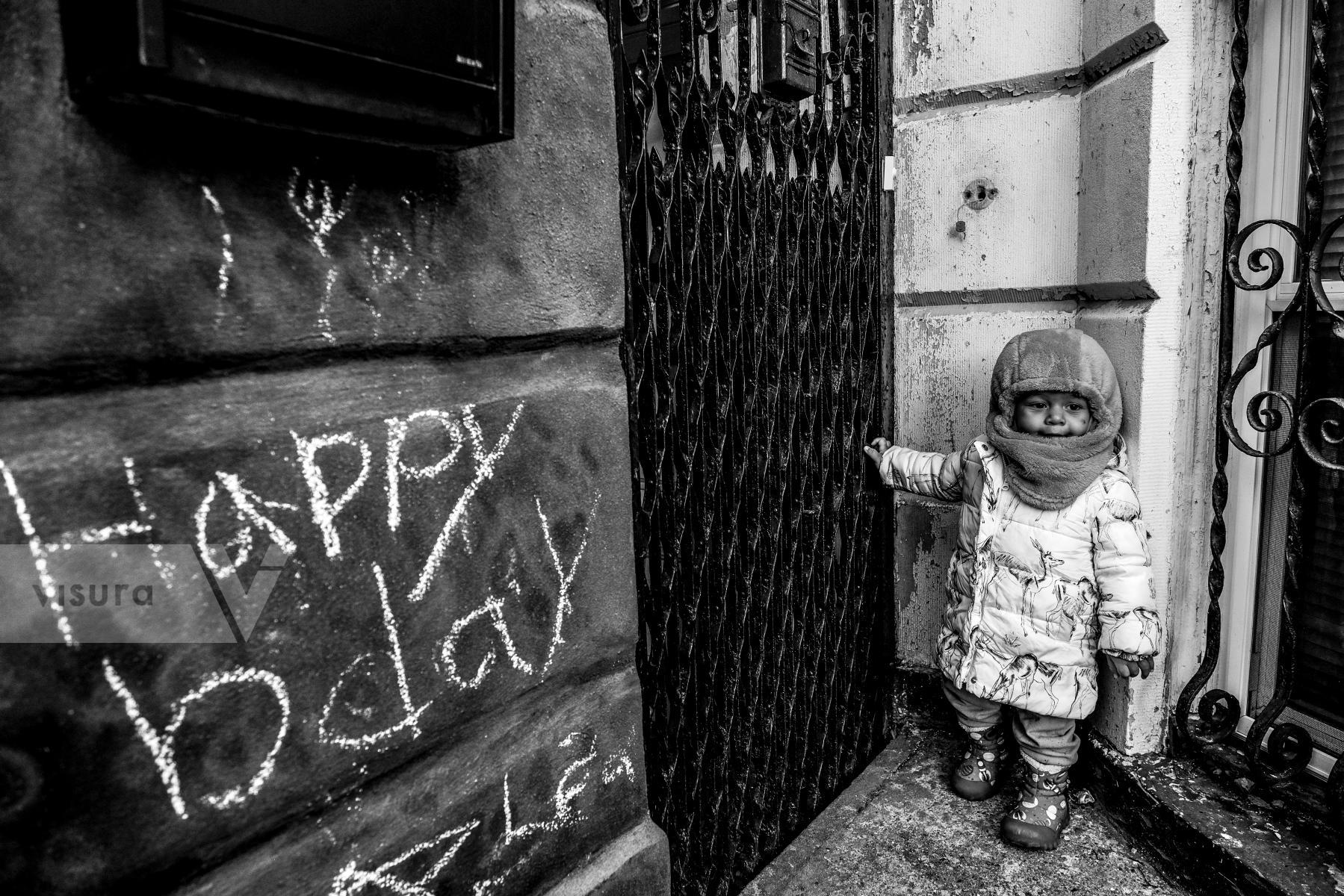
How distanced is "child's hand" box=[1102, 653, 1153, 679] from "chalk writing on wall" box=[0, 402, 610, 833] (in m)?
1.88

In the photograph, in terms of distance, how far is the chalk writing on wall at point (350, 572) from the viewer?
2.94ft

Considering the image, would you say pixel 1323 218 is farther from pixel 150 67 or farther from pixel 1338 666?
pixel 150 67

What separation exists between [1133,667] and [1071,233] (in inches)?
55.2

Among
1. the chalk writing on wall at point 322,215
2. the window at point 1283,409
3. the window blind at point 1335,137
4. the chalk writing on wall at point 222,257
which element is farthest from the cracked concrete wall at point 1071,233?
the chalk writing on wall at point 222,257

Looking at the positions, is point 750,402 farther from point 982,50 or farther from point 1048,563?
point 982,50

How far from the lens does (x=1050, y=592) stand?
256 cm

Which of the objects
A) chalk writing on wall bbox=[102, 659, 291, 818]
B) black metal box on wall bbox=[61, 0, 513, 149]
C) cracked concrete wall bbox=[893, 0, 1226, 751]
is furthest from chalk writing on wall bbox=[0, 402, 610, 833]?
cracked concrete wall bbox=[893, 0, 1226, 751]

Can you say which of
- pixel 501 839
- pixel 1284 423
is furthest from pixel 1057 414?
pixel 501 839

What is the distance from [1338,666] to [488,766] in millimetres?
2461

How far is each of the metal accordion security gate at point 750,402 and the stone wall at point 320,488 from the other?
0.60 meters

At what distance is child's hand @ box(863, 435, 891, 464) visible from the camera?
2.98 metres

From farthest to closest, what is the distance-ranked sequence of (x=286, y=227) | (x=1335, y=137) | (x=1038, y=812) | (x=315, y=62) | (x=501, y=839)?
(x=1038, y=812)
(x=1335, y=137)
(x=501, y=839)
(x=286, y=227)
(x=315, y=62)

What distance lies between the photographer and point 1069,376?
2.47m

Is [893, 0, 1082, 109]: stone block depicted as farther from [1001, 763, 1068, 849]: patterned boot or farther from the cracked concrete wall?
[1001, 763, 1068, 849]: patterned boot
